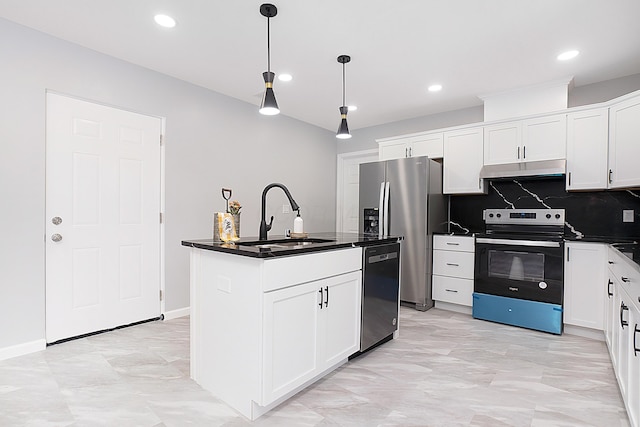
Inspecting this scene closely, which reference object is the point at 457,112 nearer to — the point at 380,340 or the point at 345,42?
the point at 345,42

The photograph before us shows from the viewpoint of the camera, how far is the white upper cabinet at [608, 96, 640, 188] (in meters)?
2.91

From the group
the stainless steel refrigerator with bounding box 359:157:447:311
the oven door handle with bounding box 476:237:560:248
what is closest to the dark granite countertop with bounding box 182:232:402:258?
the stainless steel refrigerator with bounding box 359:157:447:311

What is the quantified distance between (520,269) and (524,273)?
51mm

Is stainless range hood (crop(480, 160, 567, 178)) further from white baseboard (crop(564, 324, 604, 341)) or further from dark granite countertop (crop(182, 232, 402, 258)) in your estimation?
dark granite countertop (crop(182, 232, 402, 258))

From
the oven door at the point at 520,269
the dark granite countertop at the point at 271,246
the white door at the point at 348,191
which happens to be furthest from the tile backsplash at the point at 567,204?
the dark granite countertop at the point at 271,246

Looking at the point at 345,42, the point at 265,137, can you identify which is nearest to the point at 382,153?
the point at 265,137

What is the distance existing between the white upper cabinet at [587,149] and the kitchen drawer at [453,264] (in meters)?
1.24

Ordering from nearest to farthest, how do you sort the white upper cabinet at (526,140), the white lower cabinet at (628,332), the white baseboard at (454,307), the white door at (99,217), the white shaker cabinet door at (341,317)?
1. the white lower cabinet at (628,332)
2. the white shaker cabinet door at (341,317)
3. the white door at (99,217)
4. the white upper cabinet at (526,140)
5. the white baseboard at (454,307)

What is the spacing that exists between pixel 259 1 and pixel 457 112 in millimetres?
3203

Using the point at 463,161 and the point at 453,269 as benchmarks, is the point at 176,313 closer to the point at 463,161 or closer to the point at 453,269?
the point at 453,269

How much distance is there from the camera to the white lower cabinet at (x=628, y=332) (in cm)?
159

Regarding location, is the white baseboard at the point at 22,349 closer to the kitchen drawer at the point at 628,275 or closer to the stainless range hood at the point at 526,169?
the kitchen drawer at the point at 628,275

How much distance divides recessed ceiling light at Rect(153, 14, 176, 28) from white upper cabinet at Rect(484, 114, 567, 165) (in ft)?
11.0

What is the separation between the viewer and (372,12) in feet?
7.79
